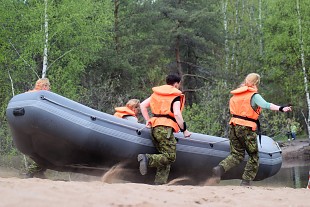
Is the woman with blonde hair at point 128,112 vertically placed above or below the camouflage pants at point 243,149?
above

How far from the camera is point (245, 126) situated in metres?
6.83

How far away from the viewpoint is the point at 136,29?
22.8 metres

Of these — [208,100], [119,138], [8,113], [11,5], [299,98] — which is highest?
[11,5]

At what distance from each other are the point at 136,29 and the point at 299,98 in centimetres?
833

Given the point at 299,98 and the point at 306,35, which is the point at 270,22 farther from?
the point at 299,98

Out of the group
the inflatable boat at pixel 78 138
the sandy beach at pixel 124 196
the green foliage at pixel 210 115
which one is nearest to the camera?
the sandy beach at pixel 124 196

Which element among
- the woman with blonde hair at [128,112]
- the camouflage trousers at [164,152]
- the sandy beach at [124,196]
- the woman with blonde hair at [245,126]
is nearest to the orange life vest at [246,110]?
the woman with blonde hair at [245,126]

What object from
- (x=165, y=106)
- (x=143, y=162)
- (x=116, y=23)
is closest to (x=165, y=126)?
(x=165, y=106)

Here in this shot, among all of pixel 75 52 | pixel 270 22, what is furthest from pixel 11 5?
Answer: pixel 270 22

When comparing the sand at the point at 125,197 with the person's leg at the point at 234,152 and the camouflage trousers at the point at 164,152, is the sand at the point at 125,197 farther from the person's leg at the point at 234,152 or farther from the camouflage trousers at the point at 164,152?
the person's leg at the point at 234,152

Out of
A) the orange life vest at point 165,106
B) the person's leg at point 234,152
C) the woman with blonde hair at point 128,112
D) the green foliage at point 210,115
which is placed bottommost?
the green foliage at point 210,115

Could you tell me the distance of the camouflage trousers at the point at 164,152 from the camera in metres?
6.64

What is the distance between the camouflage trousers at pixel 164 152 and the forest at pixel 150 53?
326 inches

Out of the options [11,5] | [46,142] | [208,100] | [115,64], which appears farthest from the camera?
[115,64]
